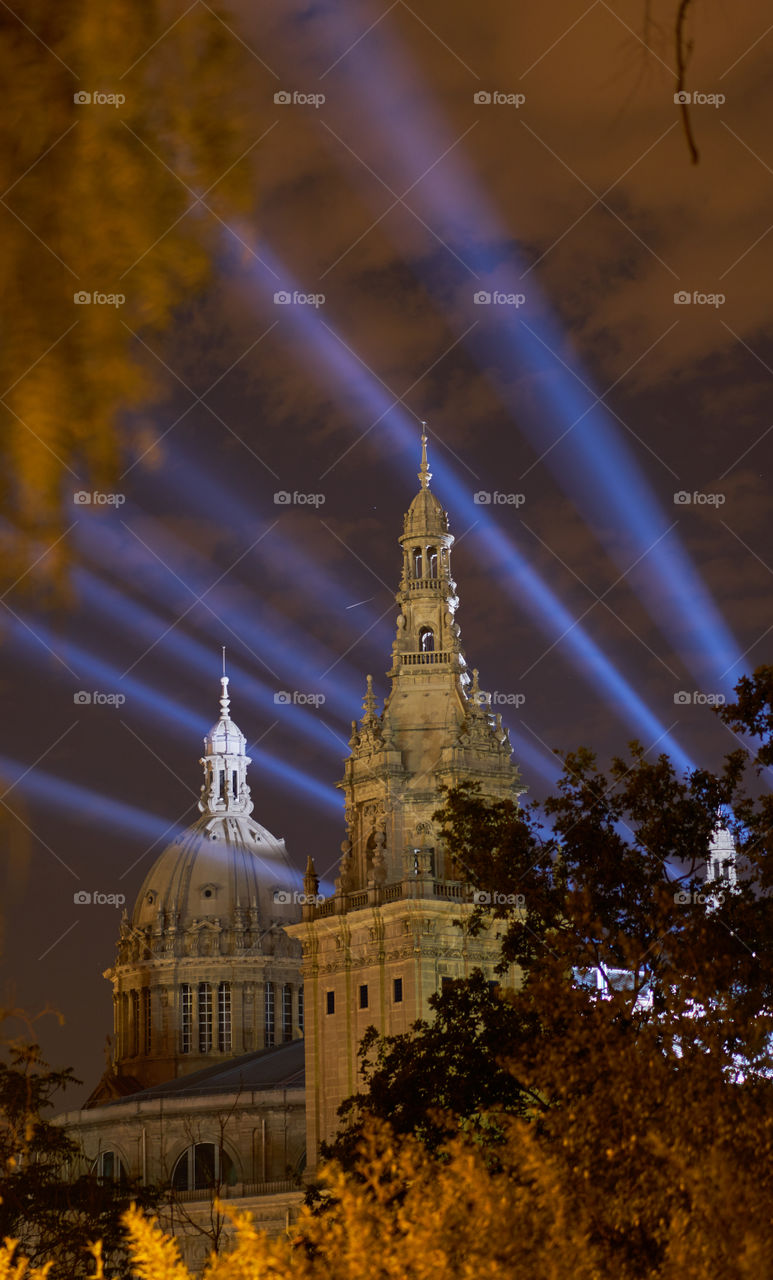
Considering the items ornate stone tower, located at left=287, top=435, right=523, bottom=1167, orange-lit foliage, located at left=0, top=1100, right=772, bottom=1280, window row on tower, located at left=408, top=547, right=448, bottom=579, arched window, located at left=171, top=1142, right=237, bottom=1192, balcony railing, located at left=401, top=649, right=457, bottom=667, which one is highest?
window row on tower, located at left=408, top=547, right=448, bottom=579

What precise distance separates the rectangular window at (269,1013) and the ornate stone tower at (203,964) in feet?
0.23

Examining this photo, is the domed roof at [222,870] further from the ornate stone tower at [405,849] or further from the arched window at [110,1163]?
the ornate stone tower at [405,849]

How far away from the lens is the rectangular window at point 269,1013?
464 ft

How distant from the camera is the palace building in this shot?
289ft

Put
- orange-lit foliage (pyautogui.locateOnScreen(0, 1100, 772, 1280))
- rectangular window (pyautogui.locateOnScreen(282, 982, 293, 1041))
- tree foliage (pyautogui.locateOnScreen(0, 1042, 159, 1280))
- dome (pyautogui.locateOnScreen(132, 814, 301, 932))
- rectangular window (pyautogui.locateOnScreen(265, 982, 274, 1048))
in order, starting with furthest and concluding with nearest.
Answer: dome (pyautogui.locateOnScreen(132, 814, 301, 932)) < rectangular window (pyautogui.locateOnScreen(282, 982, 293, 1041)) < rectangular window (pyautogui.locateOnScreen(265, 982, 274, 1048)) < tree foliage (pyautogui.locateOnScreen(0, 1042, 159, 1280)) < orange-lit foliage (pyautogui.locateOnScreen(0, 1100, 772, 1280))

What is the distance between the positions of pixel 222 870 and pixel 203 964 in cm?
809

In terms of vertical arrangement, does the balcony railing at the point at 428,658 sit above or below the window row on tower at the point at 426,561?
below

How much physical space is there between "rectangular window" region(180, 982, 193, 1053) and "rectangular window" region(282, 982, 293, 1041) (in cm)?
637

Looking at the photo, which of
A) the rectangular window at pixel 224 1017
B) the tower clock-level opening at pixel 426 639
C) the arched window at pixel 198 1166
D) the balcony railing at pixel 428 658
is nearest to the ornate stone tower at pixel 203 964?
the rectangular window at pixel 224 1017

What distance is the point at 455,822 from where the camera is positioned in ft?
168

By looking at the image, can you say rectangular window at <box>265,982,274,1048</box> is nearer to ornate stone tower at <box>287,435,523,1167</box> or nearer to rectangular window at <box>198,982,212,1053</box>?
rectangular window at <box>198,982,212,1053</box>

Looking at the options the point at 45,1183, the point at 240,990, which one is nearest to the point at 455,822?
the point at 45,1183

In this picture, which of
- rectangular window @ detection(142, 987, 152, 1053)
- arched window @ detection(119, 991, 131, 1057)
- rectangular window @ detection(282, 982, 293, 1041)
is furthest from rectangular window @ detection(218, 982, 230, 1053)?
arched window @ detection(119, 991, 131, 1057)

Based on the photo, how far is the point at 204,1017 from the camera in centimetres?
14225
